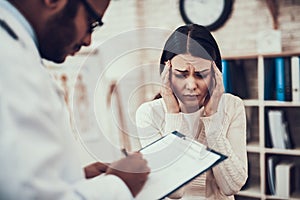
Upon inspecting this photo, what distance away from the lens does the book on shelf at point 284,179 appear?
4.10 feet

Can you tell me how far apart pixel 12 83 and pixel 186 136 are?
17.8 inches

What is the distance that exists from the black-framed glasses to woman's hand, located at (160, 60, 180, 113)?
212 mm

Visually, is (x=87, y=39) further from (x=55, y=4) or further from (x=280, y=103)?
(x=280, y=103)

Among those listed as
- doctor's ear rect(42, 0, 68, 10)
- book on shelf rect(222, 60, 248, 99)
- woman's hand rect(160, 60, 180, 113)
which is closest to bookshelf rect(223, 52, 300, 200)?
book on shelf rect(222, 60, 248, 99)

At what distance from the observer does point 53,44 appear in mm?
1043

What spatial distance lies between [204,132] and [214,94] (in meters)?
0.11

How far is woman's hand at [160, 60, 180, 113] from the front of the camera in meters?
1.12

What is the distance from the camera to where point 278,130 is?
1.28 metres

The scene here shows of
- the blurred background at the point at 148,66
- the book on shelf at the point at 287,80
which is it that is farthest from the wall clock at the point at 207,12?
the book on shelf at the point at 287,80

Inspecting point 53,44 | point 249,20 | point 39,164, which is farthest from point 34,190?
point 249,20

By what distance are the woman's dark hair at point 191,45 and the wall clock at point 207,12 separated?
0.17 ft

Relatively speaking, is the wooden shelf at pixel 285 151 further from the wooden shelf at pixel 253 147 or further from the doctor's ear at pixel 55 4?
the doctor's ear at pixel 55 4

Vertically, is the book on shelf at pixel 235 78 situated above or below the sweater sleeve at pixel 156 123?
above

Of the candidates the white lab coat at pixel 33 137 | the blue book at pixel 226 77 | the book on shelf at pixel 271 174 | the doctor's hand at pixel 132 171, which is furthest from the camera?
the book on shelf at pixel 271 174
